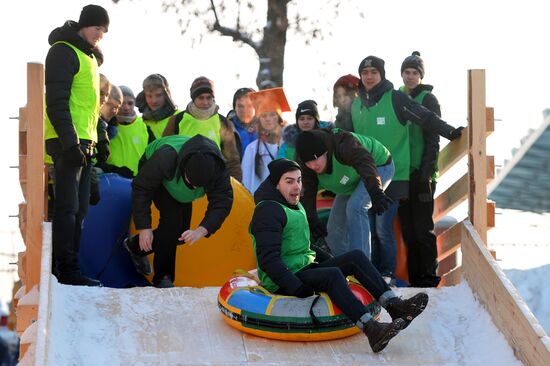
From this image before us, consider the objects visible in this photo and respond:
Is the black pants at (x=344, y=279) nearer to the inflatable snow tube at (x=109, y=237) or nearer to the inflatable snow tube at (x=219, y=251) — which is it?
the inflatable snow tube at (x=219, y=251)

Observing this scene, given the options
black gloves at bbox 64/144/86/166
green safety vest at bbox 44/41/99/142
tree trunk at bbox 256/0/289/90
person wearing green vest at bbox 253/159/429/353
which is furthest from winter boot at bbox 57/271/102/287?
tree trunk at bbox 256/0/289/90

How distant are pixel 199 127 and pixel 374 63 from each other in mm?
1402

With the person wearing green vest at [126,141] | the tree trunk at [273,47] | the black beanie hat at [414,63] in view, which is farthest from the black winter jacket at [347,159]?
the tree trunk at [273,47]

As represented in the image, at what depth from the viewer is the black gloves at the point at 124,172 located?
9.48 metres

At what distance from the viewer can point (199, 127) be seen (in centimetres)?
954

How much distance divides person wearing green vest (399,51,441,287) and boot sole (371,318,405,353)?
2.08 metres

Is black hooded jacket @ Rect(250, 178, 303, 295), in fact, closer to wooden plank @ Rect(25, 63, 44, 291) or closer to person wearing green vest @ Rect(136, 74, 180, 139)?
wooden plank @ Rect(25, 63, 44, 291)

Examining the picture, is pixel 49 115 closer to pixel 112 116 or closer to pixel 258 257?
pixel 112 116

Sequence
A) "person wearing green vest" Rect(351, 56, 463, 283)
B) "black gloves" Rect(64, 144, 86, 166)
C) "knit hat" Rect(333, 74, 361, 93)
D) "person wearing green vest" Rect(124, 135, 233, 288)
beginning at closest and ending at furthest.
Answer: "black gloves" Rect(64, 144, 86, 166) → "person wearing green vest" Rect(124, 135, 233, 288) → "person wearing green vest" Rect(351, 56, 463, 283) → "knit hat" Rect(333, 74, 361, 93)

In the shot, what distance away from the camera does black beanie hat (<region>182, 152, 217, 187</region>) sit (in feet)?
27.1

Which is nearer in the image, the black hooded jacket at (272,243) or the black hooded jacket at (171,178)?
→ the black hooded jacket at (272,243)

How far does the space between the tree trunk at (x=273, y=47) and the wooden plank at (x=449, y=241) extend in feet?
11.0

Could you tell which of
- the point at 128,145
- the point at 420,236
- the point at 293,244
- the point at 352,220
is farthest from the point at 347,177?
the point at 128,145

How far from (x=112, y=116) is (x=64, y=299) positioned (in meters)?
1.76
